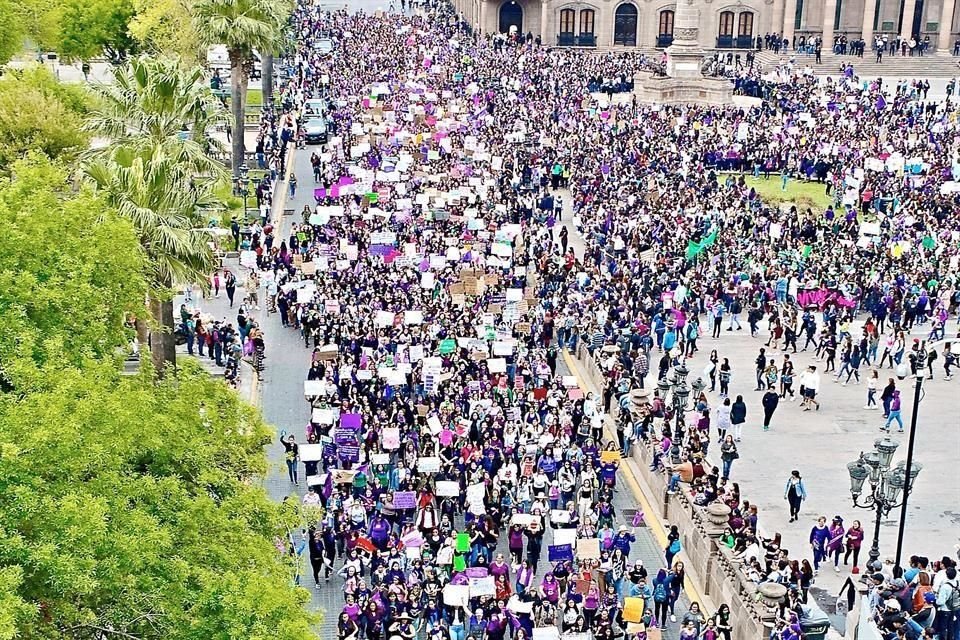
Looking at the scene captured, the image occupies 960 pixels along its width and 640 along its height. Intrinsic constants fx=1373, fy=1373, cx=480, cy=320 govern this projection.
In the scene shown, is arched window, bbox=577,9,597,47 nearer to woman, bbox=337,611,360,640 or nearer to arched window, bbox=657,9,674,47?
arched window, bbox=657,9,674,47

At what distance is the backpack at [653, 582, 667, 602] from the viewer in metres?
25.1

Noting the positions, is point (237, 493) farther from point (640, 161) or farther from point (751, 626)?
point (640, 161)

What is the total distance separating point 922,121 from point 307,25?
5380cm

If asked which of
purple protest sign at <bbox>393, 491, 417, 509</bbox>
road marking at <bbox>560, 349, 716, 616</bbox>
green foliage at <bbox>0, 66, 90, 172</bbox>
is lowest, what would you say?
road marking at <bbox>560, 349, 716, 616</bbox>

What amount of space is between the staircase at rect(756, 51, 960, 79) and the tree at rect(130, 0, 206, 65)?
1746 inches

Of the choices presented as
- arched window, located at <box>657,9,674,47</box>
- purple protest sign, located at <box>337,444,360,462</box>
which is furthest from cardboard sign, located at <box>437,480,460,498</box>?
arched window, located at <box>657,9,674,47</box>

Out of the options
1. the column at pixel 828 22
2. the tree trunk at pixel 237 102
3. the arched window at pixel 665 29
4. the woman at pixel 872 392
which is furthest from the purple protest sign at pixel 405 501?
the arched window at pixel 665 29

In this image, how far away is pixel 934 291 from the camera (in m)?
42.6

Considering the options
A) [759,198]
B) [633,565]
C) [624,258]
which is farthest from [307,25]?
[633,565]

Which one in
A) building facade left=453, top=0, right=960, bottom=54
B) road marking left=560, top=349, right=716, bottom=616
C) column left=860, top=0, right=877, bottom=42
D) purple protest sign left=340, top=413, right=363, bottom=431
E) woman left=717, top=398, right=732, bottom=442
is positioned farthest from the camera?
building facade left=453, top=0, right=960, bottom=54

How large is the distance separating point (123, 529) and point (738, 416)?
20870 mm

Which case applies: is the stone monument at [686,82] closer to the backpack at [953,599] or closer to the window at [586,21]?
the window at [586,21]

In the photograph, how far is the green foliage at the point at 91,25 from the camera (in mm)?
78750

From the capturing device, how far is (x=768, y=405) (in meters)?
34.7
